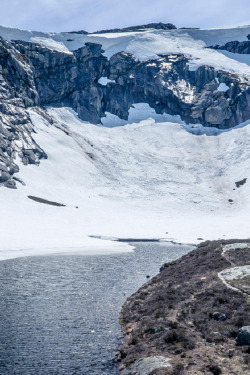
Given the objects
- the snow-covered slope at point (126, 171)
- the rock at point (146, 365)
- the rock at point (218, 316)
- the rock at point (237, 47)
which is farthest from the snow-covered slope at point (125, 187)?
the rock at point (237, 47)

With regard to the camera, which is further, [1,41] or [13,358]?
[1,41]

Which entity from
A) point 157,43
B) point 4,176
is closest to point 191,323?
point 4,176

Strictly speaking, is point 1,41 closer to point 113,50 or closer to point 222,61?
point 113,50

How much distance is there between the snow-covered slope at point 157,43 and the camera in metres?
170

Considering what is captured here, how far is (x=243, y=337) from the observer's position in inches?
808

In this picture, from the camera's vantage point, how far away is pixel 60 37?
17612 cm

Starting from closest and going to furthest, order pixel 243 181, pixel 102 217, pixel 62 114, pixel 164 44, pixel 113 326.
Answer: pixel 113 326 → pixel 102 217 → pixel 243 181 → pixel 62 114 → pixel 164 44

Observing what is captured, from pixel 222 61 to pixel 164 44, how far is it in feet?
103

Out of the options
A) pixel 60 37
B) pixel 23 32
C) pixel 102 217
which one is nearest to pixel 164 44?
pixel 60 37

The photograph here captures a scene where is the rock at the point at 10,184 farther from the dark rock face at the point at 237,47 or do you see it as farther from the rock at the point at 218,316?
the dark rock face at the point at 237,47

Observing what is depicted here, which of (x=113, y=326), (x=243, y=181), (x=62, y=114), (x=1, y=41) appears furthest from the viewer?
(x=62, y=114)

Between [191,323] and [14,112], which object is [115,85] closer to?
[14,112]

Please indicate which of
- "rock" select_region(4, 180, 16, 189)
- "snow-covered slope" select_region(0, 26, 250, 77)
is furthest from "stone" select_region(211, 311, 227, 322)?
"snow-covered slope" select_region(0, 26, 250, 77)

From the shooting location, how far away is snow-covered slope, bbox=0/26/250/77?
6693 inches
